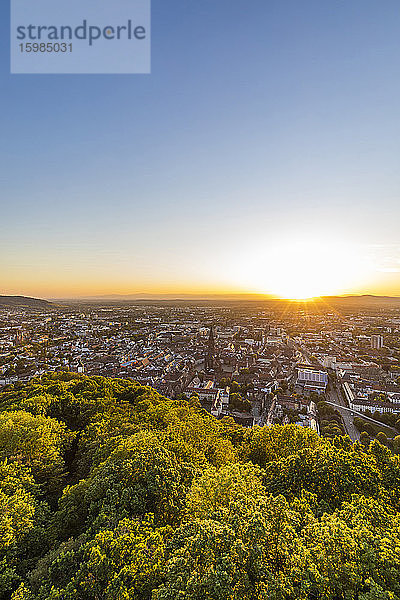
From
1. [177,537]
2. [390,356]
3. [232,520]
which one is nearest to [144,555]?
[177,537]

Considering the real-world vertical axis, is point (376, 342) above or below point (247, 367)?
above

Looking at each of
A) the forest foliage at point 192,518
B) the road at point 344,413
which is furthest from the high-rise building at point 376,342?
the forest foliage at point 192,518

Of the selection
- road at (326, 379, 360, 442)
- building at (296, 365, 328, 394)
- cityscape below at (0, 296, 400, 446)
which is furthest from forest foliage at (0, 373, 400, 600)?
building at (296, 365, 328, 394)

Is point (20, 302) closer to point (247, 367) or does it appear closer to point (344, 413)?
point (247, 367)

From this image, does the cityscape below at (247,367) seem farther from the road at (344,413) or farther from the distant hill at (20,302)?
the distant hill at (20,302)

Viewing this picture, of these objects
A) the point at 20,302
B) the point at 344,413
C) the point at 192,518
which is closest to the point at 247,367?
the point at 344,413

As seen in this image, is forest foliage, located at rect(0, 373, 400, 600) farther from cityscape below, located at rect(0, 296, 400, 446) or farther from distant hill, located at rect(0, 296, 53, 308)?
distant hill, located at rect(0, 296, 53, 308)

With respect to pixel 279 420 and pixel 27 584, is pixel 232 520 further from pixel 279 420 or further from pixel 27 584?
pixel 279 420
